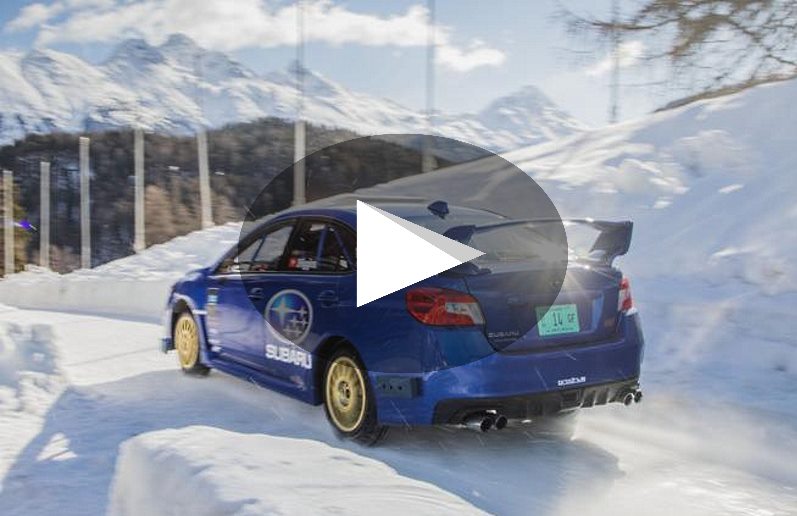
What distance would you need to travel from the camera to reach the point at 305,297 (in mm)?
5793

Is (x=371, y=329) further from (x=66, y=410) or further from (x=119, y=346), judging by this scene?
(x=119, y=346)

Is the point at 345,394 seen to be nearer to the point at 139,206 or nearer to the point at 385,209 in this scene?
the point at 385,209

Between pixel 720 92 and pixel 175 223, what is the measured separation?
85993mm

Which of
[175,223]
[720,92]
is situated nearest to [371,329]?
[720,92]

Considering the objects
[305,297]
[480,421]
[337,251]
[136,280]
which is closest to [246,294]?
[305,297]

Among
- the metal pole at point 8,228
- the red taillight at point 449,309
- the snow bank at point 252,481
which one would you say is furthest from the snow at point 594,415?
the metal pole at point 8,228

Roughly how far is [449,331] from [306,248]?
1.52 m

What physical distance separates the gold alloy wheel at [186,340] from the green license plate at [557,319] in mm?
3659

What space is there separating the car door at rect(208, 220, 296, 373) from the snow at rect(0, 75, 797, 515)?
0.44 m

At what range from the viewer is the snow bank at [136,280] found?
60.3 feet

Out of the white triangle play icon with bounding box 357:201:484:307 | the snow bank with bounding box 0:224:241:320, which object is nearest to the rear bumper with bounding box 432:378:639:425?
the white triangle play icon with bounding box 357:201:484:307

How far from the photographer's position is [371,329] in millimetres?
5176

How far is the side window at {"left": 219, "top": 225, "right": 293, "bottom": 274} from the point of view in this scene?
6.35 metres

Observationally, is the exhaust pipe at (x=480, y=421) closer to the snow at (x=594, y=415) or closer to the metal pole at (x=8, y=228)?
the snow at (x=594, y=415)
